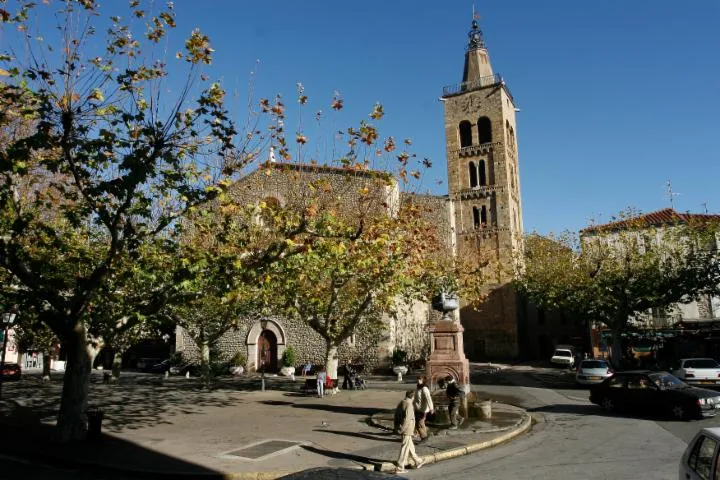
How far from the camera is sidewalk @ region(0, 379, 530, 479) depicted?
973cm

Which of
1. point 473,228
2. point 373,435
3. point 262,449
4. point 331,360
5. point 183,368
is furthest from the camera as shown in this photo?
point 473,228

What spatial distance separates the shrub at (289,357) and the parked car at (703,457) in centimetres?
2836

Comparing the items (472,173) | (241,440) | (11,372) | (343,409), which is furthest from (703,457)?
(472,173)

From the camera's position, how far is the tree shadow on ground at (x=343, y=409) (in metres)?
16.2

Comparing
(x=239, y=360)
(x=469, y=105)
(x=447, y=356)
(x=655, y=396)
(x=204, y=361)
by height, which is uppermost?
(x=469, y=105)

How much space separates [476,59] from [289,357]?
33.9 m

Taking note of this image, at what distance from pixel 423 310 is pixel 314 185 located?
27.6 metres

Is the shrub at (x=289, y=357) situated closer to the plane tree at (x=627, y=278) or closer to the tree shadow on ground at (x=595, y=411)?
the plane tree at (x=627, y=278)

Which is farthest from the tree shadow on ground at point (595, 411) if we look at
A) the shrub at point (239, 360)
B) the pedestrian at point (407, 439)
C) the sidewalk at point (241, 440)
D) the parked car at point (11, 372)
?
the parked car at point (11, 372)

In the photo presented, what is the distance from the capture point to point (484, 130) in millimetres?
47500

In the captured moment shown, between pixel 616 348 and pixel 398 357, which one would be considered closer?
pixel 616 348

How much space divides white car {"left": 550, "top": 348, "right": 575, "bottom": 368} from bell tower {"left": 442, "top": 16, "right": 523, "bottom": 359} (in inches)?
222

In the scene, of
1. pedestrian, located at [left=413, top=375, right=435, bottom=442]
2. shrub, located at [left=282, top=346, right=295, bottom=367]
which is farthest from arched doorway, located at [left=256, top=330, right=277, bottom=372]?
pedestrian, located at [left=413, top=375, right=435, bottom=442]

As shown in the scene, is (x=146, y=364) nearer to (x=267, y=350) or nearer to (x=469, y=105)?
(x=267, y=350)
